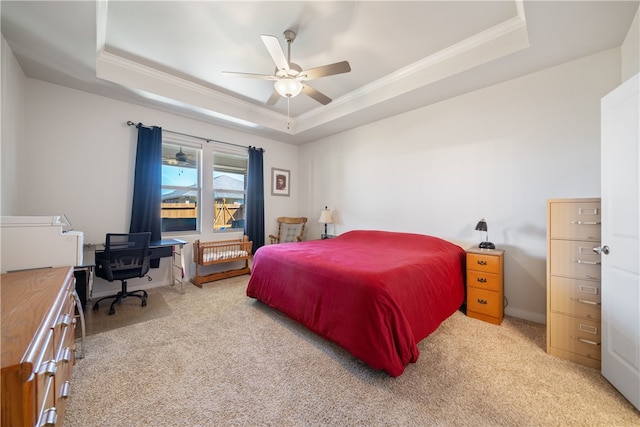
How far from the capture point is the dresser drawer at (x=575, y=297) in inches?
71.2

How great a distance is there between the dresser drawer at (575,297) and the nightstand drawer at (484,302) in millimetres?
529

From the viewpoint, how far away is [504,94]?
2.77 m

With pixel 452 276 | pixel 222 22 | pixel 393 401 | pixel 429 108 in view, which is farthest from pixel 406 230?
pixel 222 22

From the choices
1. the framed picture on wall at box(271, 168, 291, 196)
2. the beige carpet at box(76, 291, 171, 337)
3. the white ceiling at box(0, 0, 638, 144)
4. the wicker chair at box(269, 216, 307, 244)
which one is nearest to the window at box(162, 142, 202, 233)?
the white ceiling at box(0, 0, 638, 144)

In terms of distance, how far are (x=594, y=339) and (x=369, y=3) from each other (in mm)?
3145

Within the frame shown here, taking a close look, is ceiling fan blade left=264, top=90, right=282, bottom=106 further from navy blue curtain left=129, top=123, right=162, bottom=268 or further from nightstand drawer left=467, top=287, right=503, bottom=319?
nightstand drawer left=467, top=287, right=503, bottom=319

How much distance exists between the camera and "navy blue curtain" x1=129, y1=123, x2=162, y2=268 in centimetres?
339

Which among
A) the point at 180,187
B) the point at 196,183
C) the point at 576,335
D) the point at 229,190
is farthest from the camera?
the point at 229,190

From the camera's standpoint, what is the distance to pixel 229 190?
14.7 feet

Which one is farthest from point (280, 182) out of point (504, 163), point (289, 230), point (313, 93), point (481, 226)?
point (504, 163)

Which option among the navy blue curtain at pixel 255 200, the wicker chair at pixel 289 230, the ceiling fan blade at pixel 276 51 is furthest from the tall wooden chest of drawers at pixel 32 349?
the wicker chair at pixel 289 230

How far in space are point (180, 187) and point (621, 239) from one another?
4.86m

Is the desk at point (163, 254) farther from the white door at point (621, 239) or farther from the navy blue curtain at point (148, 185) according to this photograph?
the white door at point (621, 239)

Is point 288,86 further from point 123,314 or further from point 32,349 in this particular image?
point 123,314
